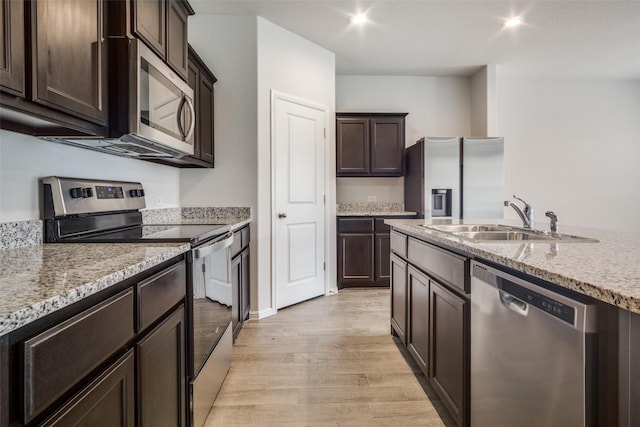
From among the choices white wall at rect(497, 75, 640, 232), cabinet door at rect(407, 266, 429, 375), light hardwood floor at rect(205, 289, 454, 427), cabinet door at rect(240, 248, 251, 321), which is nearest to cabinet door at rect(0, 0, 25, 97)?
light hardwood floor at rect(205, 289, 454, 427)

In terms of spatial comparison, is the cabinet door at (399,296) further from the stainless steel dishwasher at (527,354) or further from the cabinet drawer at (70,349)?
the cabinet drawer at (70,349)

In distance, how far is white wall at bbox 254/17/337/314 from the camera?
3.02 metres

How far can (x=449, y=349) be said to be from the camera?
4.81ft

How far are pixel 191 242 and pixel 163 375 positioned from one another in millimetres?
508

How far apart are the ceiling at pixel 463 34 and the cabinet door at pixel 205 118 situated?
747mm

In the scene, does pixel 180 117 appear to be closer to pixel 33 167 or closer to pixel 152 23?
pixel 152 23

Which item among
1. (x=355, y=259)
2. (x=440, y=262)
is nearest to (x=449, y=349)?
(x=440, y=262)

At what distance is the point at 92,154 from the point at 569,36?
464 centimetres

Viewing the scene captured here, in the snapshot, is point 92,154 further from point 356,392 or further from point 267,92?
point 356,392

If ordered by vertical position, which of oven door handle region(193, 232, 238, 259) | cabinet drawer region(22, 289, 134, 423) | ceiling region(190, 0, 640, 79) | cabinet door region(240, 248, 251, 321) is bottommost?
cabinet door region(240, 248, 251, 321)

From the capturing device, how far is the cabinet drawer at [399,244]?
2.11m

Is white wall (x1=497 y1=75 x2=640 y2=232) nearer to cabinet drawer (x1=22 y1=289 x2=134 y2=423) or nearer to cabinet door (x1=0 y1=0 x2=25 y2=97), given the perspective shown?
cabinet drawer (x1=22 y1=289 x2=134 y2=423)

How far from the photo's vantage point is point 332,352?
229 cm

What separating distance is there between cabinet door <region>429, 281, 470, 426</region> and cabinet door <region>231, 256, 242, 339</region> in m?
1.36
